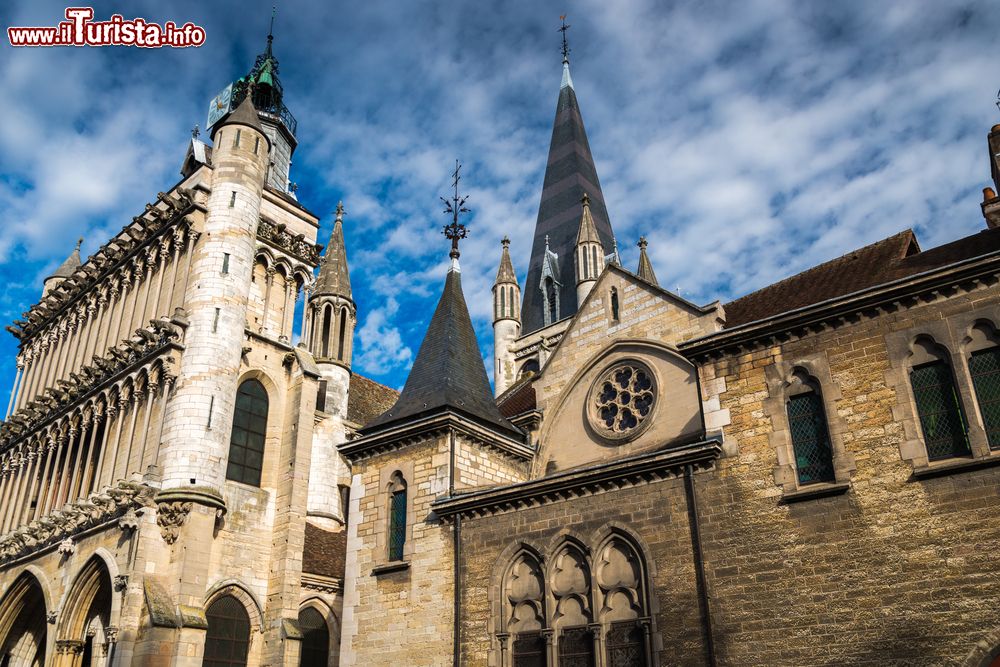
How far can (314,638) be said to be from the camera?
21844 mm

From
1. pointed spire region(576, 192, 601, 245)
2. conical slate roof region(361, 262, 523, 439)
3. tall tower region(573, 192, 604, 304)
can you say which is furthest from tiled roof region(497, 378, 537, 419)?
pointed spire region(576, 192, 601, 245)

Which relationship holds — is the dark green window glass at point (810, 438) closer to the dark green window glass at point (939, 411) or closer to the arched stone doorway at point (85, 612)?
the dark green window glass at point (939, 411)

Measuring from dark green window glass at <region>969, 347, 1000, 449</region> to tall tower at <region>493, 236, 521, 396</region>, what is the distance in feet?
107

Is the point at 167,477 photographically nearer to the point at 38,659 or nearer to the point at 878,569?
the point at 38,659

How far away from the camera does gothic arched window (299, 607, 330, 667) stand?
21406 millimetres

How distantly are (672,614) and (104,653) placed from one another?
12969 millimetres

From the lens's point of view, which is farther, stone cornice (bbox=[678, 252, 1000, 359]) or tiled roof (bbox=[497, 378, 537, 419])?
tiled roof (bbox=[497, 378, 537, 419])

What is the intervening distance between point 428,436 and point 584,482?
4348mm

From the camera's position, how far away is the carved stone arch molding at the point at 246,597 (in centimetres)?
1956

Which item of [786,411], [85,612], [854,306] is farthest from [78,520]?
[854,306]

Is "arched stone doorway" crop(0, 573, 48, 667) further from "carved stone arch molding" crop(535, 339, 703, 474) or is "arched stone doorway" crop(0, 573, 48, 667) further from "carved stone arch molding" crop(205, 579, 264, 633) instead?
"carved stone arch molding" crop(535, 339, 703, 474)

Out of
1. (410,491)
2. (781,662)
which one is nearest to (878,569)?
(781,662)

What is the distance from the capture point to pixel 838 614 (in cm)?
1119

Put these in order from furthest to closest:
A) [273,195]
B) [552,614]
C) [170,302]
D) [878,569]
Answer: [273,195] → [170,302] → [552,614] → [878,569]
